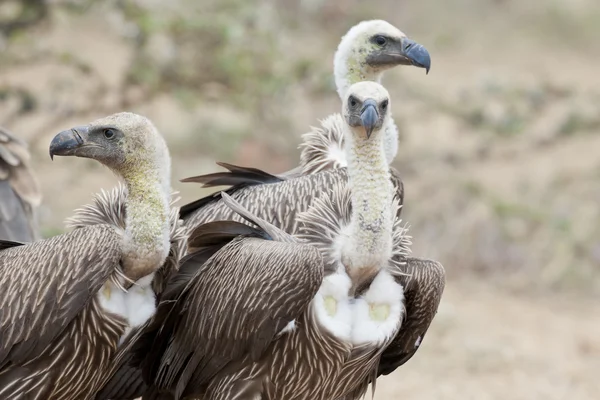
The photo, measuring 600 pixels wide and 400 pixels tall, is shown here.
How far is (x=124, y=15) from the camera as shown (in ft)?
31.4

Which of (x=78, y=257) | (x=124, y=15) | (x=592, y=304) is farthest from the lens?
(x=592, y=304)

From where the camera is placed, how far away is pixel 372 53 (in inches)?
220

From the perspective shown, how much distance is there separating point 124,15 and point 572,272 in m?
5.40

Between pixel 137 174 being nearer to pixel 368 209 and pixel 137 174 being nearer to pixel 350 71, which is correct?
pixel 368 209

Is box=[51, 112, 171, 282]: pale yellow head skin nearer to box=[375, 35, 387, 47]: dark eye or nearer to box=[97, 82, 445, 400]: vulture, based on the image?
box=[97, 82, 445, 400]: vulture

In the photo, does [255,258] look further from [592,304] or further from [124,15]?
[592,304]

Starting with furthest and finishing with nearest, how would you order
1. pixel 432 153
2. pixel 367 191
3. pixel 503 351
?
pixel 432 153
pixel 503 351
pixel 367 191

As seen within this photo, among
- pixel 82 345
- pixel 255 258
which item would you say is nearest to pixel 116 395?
pixel 82 345

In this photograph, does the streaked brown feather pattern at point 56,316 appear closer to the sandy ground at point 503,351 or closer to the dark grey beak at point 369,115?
the dark grey beak at point 369,115

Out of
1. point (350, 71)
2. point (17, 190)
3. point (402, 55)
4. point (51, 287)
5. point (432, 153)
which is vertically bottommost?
point (51, 287)

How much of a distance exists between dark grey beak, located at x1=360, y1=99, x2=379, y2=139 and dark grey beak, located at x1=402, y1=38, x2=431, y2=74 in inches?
38.9

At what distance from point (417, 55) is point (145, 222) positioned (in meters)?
1.77

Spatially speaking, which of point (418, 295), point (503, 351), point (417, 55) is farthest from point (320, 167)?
point (503, 351)

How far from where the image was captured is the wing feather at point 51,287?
4383mm
